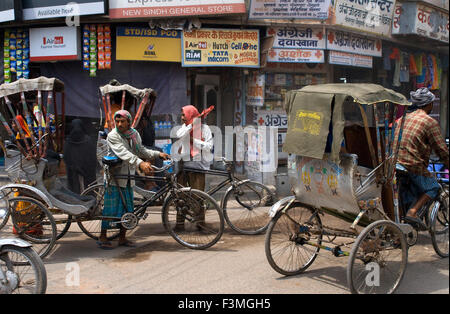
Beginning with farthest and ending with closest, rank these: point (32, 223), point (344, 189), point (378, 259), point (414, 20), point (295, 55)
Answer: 1. point (414, 20)
2. point (295, 55)
3. point (32, 223)
4. point (378, 259)
5. point (344, 189)

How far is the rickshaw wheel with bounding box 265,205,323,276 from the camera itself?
4.59 meters

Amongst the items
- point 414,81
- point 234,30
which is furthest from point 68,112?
point 414,81

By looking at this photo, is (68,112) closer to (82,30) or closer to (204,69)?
(82,30)

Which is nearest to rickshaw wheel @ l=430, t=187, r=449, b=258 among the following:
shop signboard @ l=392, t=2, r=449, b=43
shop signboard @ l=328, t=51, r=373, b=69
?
shop signboard @ l=328, t=51, r=373, b=69

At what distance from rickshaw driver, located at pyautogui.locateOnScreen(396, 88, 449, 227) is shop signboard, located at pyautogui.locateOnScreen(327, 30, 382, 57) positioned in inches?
217

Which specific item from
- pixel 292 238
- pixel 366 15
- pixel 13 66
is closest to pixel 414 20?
pixel 366 15

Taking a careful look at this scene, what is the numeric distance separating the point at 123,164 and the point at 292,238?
2.32 meters

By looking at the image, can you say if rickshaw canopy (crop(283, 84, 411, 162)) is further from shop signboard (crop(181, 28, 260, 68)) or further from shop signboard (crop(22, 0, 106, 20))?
shop signboard (crop(22, 0, 106, 20))

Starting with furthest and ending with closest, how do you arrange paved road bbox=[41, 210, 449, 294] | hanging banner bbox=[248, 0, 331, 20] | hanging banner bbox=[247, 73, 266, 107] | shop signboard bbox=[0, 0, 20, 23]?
hanging banner bbox=[247, 73, 266, 107], hanging banner bbox=[248, 0, 331, 20], shop signboard bbox=[0, 0, 20, 23], paved road bbox=[41, 210, 449, 294]

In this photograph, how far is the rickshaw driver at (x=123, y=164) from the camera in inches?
216

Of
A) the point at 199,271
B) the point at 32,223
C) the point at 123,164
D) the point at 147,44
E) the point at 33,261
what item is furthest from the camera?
the point at 147,44

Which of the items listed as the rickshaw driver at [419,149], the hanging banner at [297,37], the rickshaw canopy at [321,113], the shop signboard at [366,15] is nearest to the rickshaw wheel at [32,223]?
the rickshaw canopy at [321,113]

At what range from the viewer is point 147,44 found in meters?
9.45

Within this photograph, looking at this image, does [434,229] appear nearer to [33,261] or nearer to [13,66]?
[33,261]
